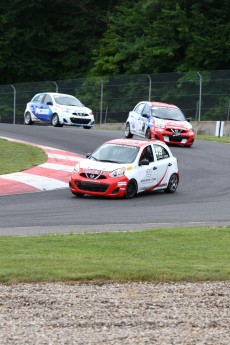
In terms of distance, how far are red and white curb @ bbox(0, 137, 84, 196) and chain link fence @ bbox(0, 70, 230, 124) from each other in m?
17.2

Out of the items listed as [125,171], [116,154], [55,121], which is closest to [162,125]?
[55,121]

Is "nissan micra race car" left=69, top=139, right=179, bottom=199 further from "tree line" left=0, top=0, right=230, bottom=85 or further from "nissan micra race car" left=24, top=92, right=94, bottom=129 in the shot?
"tree line" left=0, top=0, right=230, bottom=85

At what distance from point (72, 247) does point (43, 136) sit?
70.1ft

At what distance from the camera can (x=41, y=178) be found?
72.8 ft

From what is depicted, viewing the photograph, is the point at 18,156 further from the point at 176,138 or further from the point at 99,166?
the point at 176,138

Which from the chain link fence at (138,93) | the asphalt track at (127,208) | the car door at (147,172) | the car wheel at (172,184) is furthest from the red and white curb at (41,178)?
the chain link fence at (138,93)

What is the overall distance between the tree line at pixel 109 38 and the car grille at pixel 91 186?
32.3 meters

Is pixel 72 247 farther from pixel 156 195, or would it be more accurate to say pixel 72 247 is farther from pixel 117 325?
pixel 156 195

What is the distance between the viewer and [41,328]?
769 centimetres

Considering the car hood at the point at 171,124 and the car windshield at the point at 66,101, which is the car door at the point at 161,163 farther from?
the car windshield at the point at 66,101

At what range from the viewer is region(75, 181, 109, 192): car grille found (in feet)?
65.7

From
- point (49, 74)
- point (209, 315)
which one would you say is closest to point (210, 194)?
point (209, 315)

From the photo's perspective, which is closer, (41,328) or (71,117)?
(41,328)

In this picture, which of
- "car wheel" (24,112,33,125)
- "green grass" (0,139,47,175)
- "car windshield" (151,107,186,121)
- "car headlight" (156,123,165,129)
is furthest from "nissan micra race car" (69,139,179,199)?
"car wheel" (24,112,33,125)
